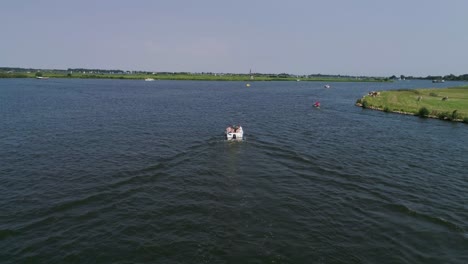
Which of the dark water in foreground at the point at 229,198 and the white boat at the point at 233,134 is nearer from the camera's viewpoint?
A: the dark water in foreground at the point at 229,198

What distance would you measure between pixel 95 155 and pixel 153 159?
7610 mm

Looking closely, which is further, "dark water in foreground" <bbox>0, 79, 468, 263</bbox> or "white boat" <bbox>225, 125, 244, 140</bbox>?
"white boat" <bbox>225, 125, 244, 140</bbox>

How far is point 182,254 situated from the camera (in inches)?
711

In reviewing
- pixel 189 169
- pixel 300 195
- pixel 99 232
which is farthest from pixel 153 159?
pixel 300 195

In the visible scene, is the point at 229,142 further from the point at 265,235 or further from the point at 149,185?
the point at 265,235

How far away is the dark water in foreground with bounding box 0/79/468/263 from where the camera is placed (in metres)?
18.7

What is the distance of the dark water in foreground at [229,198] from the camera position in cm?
1869

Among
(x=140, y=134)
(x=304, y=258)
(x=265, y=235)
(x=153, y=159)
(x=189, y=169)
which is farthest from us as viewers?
(x=140, y=134)

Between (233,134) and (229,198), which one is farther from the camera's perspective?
(233,134)

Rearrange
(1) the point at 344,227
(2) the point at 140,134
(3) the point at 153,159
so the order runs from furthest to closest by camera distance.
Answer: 1. (2) the point at 140,134
2. (3) the point at 153,159
3. (1) the point at 344,227

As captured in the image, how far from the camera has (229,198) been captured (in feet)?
82.7

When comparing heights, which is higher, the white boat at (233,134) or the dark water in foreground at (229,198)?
the white boat at (233,134)

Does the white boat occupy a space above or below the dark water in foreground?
above

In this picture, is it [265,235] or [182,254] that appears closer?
[182,254]
